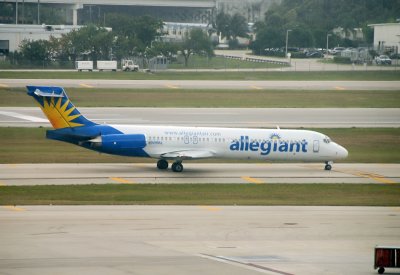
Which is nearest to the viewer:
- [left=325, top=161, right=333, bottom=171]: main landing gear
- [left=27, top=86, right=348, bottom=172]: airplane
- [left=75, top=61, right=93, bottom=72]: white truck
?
[left=27, top=86, right=348, bottom=172]: airplane

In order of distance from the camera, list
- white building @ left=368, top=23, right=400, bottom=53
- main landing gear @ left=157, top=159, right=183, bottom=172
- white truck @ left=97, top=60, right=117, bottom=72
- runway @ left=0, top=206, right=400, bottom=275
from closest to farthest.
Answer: runway @ left=0, top=206, right=400, bottom=275 < main landing gear @ left=157, top=159, right=183, bottom=172 < white truck @ left=97, top=60, right=117, bottom=72 < white building @ left=368, top=23, right=400, bottom=53

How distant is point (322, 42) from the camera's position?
498 feet

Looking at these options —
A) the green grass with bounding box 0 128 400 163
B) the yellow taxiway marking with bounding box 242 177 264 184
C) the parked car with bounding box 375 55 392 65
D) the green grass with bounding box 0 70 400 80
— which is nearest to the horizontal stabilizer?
the green grass with bounding box 0 128 400 163

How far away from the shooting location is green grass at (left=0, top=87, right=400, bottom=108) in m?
86.8

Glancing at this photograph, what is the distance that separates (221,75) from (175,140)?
6222 centimetres

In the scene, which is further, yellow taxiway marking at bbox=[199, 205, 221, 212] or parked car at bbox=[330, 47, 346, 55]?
parked car at bbox=[330, 47, 346, 55]

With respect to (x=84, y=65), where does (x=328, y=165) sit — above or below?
below

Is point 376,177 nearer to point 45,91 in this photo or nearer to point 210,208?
point 210,208

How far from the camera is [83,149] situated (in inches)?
2387

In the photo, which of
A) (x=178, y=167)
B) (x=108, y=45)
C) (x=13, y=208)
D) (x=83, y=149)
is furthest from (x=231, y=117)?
(x=108, y=45)

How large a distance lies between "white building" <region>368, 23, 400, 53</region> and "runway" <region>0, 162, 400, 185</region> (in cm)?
7345

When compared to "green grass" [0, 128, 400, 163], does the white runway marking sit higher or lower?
higher

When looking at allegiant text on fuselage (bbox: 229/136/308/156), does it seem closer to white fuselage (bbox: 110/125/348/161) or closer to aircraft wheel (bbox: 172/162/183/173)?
white fuselage (bbox: 110/125/348/161)

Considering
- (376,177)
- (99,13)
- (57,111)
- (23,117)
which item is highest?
(99,13)
